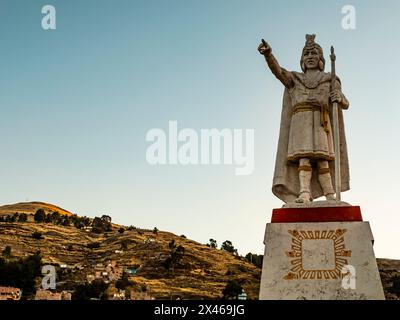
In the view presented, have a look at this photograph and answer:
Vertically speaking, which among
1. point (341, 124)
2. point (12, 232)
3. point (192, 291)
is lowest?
point (192, 291)

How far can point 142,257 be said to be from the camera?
225 ft

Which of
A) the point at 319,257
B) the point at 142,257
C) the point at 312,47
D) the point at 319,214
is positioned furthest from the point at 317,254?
the point at 142,257

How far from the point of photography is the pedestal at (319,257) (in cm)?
737

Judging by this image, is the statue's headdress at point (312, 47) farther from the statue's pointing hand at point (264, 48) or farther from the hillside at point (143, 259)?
the hillside at point (143, 259)

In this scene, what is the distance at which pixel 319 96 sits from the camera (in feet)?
29.0

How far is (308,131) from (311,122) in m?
0.20

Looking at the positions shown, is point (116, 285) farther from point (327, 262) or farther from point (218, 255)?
point (327, 262)

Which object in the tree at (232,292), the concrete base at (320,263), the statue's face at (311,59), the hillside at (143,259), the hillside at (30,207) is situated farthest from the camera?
the hillside at (30,207)

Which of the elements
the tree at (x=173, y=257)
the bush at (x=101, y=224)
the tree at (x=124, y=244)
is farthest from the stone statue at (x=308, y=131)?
the bush at (x=101, y=224)

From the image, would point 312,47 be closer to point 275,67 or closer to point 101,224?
point 275,67

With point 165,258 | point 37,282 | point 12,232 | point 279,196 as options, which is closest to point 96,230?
point 12,232

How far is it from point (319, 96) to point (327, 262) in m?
2.99

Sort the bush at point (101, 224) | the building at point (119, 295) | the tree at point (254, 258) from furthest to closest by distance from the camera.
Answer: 1. the bush at point (101, 224)
2. the tree at point (254, 258)
3. the building at point (119, 295)
